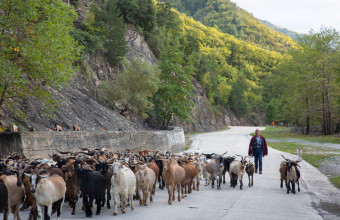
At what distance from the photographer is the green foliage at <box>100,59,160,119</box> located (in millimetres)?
39156

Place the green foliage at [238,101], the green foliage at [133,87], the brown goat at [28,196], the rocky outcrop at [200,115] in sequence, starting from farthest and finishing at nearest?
the green foliage at [238,101]
the rocky outcrop at [200,115]
the green foliage at [133,87]
the brown goat at [28,196]

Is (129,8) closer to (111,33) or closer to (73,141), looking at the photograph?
(111,33)

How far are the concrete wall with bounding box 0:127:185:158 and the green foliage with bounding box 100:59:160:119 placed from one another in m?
11.6

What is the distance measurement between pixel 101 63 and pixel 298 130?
40.4m

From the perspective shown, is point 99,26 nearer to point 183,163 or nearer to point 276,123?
point 183,163

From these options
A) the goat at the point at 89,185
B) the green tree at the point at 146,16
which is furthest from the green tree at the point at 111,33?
the goat at the point at 89,185

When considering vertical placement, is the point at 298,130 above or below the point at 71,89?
below

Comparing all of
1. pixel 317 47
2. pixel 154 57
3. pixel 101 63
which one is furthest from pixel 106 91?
pixel 317 47

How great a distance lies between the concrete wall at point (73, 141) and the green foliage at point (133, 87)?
38.1 ft

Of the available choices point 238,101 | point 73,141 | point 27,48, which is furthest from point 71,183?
point 238,101

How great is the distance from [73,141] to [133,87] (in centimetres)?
2267

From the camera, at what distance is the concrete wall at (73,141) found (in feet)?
49.0

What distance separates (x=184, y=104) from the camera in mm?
48219

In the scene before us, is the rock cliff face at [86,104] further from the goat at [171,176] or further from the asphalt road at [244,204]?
the asphalt road at [244,204]
